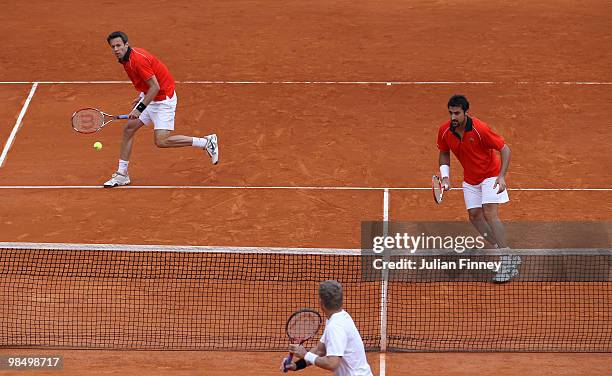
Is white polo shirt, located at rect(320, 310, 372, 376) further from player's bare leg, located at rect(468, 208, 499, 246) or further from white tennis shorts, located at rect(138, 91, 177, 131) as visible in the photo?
white tennis shorts, located at rect(138, 91, 177, 131)

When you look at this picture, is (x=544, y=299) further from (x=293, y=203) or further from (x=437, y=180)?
(x=293, y=203)

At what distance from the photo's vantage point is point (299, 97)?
18.6m

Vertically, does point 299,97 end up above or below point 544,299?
above

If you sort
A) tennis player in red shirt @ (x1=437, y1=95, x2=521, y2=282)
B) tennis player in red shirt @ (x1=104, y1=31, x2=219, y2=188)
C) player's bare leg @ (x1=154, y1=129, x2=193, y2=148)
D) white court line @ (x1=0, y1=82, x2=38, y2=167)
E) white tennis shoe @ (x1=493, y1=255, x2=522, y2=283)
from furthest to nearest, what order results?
white court line @ (x1=0, y1=82, x2=38, y2=167) < player's bare leg @ (x1=154, y1=129, x2=193, y2=148) < tennis player in red shirt @ (x1=104, y1=31, x2=219, y2=188) < white tennis shoe @ (x1=493, y1=255, x2=522, y2=283) < tennis player in red shirt @ (x1=437, y1=95, x2=521, y2=282)

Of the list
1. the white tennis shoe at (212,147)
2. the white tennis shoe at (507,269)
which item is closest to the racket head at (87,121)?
the white tennis shoe at (212,147)

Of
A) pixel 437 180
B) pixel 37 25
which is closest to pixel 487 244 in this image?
pixel 437 180

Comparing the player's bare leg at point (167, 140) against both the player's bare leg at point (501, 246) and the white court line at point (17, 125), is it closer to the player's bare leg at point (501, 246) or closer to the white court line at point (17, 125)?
the white court line at point (17, 125)

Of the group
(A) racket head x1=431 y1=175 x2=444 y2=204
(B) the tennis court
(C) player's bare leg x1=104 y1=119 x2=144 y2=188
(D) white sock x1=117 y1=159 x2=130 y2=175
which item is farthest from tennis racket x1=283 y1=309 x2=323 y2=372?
(D) white sock x1=117 y1=159 x2=130 y2=175

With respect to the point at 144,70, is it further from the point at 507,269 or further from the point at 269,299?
the point at 507,269

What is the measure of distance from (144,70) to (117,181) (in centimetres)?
182

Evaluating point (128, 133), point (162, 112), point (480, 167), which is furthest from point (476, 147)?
point (128, 133)

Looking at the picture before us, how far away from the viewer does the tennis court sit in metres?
11.8

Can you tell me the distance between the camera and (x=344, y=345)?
834cm

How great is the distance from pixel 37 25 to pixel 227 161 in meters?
7.94
